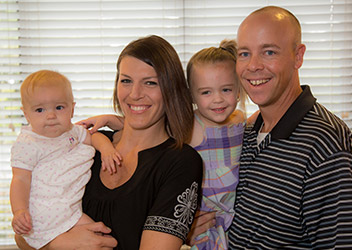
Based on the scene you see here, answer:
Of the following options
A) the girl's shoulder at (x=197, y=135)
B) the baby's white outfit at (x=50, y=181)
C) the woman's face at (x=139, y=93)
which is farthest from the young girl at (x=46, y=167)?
the girl's shoulder at (x=197, y=135)

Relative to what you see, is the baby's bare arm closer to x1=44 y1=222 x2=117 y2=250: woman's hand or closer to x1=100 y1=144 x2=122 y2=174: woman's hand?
x1=44 y1=222 x2=117 y2=250: woman's hand

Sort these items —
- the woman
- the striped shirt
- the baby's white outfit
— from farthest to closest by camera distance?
the baby's white outfit, the woman, the striped shirt

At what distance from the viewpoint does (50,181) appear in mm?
1666

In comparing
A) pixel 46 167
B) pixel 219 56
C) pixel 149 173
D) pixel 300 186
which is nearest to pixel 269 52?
pixel 219 56

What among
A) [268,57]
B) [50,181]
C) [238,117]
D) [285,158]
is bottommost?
[50,181]

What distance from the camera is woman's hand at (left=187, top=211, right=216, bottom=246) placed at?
75.1 inches


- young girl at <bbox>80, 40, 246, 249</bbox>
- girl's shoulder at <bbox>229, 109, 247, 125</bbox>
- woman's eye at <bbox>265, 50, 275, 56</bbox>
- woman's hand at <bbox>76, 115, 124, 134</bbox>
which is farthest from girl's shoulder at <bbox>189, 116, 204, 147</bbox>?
woman's eye at <bbox>265, 50, 275, 56</bbox>

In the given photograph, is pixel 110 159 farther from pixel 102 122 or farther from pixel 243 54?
pixel 243 54

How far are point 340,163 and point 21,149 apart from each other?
1.30m

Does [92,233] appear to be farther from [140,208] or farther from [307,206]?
[307,206]

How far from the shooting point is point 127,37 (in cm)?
302

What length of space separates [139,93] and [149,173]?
13.5 inches

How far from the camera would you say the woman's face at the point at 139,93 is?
1.65 m

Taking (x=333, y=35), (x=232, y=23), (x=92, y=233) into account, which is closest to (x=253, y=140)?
(x=92, y=233)
